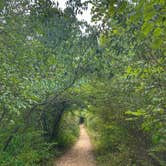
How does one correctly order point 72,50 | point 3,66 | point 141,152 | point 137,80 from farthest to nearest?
point 72,50, point 141,152, point 137,80, point 3,66

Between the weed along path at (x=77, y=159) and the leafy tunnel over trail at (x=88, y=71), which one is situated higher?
the leafy tunnel over trail at (x=88, y=71)

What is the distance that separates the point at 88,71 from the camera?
9.95 metres

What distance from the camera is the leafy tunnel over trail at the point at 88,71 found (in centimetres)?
375

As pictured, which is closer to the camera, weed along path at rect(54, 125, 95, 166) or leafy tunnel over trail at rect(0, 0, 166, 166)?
leafy tunnel over trail at rect(0, 0, 166, 166)

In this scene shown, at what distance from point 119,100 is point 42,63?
9.93ft

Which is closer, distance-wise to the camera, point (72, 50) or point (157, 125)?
point (157, 125)

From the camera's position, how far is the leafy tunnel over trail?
3.75 meters

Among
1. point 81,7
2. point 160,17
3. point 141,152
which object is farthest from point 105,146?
point 160,17

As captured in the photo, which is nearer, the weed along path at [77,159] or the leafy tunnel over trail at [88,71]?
the leafy tunnel over trail at [88,71]

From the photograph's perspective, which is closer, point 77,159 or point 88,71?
point 88,71

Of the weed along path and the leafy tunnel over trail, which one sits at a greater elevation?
the leafy tunnel over trail

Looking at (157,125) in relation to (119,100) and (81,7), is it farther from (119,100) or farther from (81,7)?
(119,100)

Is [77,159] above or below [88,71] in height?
below

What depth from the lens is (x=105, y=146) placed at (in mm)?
13594
